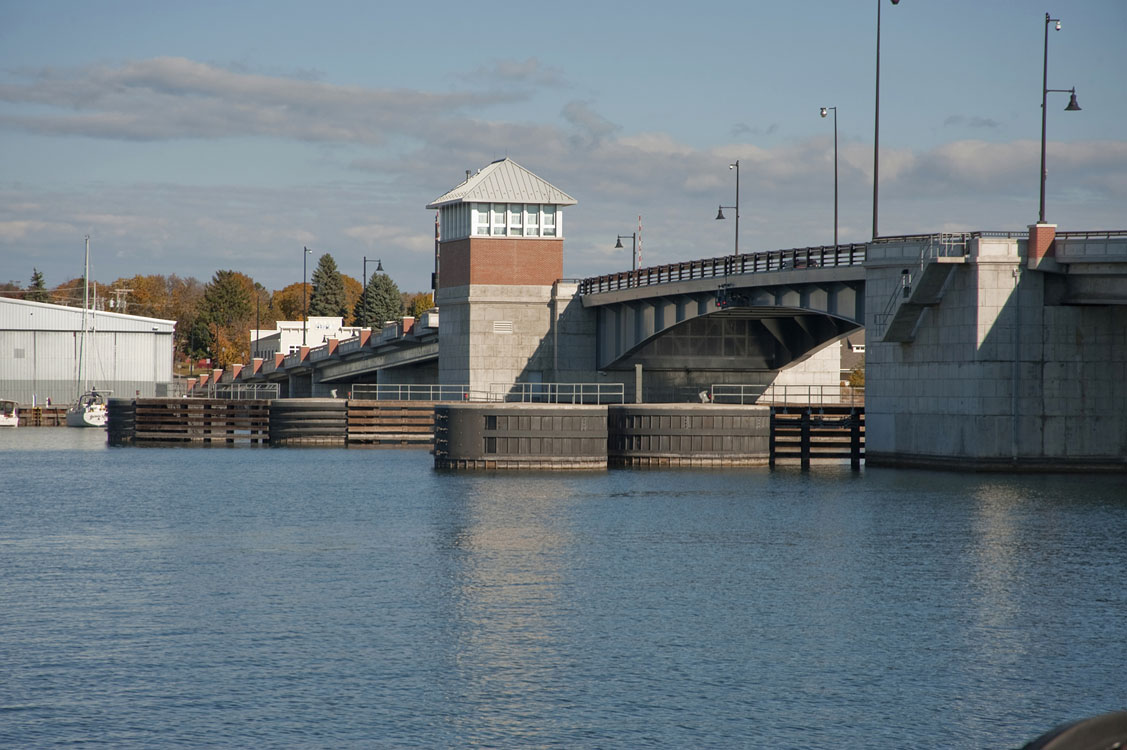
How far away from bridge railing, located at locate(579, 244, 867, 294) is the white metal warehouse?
162 feet

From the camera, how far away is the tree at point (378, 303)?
166625mm

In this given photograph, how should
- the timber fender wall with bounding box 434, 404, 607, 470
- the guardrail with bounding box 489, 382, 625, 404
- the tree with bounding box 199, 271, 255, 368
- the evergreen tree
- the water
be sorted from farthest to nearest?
the evergreen tree < the tree with bounding box 199, 271, 255, 368 < the guardrail with bounding box 489, 382, 625, 404 < the timber fender wall with bounding box 434, 404, 607, 470 < the water

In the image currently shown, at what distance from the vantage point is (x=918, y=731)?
16797 millimetres

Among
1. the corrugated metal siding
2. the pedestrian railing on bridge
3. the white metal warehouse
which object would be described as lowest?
the pedestrian railing on bridge

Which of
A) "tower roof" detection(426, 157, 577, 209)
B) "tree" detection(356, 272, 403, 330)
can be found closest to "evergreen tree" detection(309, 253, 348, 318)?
"tree" detection(356, 272, 403, 330)

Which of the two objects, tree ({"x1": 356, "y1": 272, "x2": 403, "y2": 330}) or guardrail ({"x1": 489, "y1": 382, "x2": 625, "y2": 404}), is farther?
tree ({"x1": 356, "y1": 272, "x2": 403, "y2": 330})

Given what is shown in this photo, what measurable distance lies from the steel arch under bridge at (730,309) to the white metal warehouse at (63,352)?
4946 cm

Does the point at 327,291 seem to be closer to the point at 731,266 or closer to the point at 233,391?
the point at 233,391

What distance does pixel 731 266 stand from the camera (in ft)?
214

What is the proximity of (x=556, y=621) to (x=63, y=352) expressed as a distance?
318 ft

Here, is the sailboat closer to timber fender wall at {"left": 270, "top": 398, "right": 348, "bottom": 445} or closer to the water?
timber fender wall at {"left": 270, "top": 398, "right": 348, "bottom": 445}

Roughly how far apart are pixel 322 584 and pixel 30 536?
35.5 ft

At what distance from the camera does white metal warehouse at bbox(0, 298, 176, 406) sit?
360 feet

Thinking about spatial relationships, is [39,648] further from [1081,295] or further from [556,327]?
[556,327]
